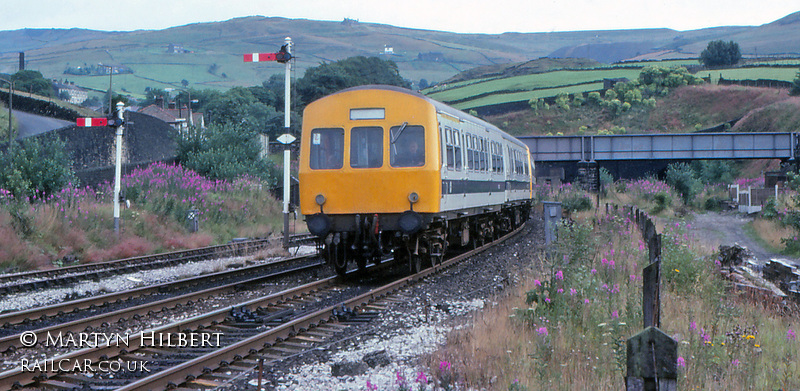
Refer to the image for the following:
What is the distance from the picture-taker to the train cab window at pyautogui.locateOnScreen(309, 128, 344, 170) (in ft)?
41.2

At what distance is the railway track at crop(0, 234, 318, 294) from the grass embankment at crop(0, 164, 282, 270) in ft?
3.48

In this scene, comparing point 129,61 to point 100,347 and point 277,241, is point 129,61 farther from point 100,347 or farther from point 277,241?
point 100,347

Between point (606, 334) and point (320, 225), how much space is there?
6156mm

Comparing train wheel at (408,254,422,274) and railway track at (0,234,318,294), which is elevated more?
train wheel at (408,254,422,274)

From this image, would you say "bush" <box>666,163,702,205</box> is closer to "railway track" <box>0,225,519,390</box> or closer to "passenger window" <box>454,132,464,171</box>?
"passenger window" <box>454,132,464,171</box>

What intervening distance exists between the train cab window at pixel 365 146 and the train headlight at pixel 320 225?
98 cm

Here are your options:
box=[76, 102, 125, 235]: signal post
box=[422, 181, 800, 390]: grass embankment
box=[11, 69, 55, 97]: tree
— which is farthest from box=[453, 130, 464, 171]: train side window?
box=[11, 69, 55, 97]: tree

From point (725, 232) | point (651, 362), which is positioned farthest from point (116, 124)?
point (725, 232)

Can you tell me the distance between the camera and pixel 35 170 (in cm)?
2000

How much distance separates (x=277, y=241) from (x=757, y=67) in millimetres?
98378

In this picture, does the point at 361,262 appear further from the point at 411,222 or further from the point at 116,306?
the point at 116,306

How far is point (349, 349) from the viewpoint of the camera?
7.76m

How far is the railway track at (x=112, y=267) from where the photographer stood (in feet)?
40.2

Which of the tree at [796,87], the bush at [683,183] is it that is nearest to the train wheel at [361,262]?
the bush at [683,183]
